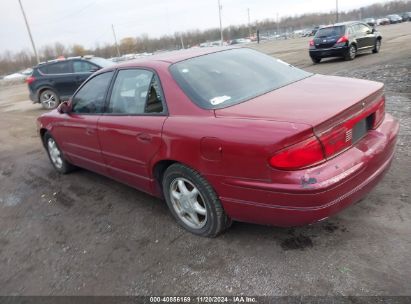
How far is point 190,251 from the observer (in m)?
3.33

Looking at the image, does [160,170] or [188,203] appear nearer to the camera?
[188,203]

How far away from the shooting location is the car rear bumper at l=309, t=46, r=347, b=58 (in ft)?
51.0

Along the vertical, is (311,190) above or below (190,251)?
above

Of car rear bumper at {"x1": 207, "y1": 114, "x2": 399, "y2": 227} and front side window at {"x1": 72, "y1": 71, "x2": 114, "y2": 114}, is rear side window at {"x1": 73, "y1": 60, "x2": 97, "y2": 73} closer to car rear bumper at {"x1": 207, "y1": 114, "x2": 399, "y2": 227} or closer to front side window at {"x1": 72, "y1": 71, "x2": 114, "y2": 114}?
front side window at {"x1": 72, "y1": 71, "x2": 114, "y2": 114}

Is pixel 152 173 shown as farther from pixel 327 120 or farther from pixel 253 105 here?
pixel 327 120

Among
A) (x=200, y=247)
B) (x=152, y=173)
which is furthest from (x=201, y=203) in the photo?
(x=152, y=173)

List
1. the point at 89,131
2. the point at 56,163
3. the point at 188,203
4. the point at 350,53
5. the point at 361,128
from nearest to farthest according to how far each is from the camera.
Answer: the point at 361,128
the point at 188,203
the point at 89,131
the point at 56,163
the point at 350,53

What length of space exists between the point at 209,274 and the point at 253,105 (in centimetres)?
136

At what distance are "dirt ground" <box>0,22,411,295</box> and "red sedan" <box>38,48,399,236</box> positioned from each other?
35 centimetres

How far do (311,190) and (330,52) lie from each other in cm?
1455

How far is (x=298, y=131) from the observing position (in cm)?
257

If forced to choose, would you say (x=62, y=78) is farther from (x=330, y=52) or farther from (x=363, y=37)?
(x=363, y=37)

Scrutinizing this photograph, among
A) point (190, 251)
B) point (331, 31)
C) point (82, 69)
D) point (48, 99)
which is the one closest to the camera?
point (190, 251)

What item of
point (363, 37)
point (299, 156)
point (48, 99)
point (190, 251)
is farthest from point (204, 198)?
point (363, 37)
